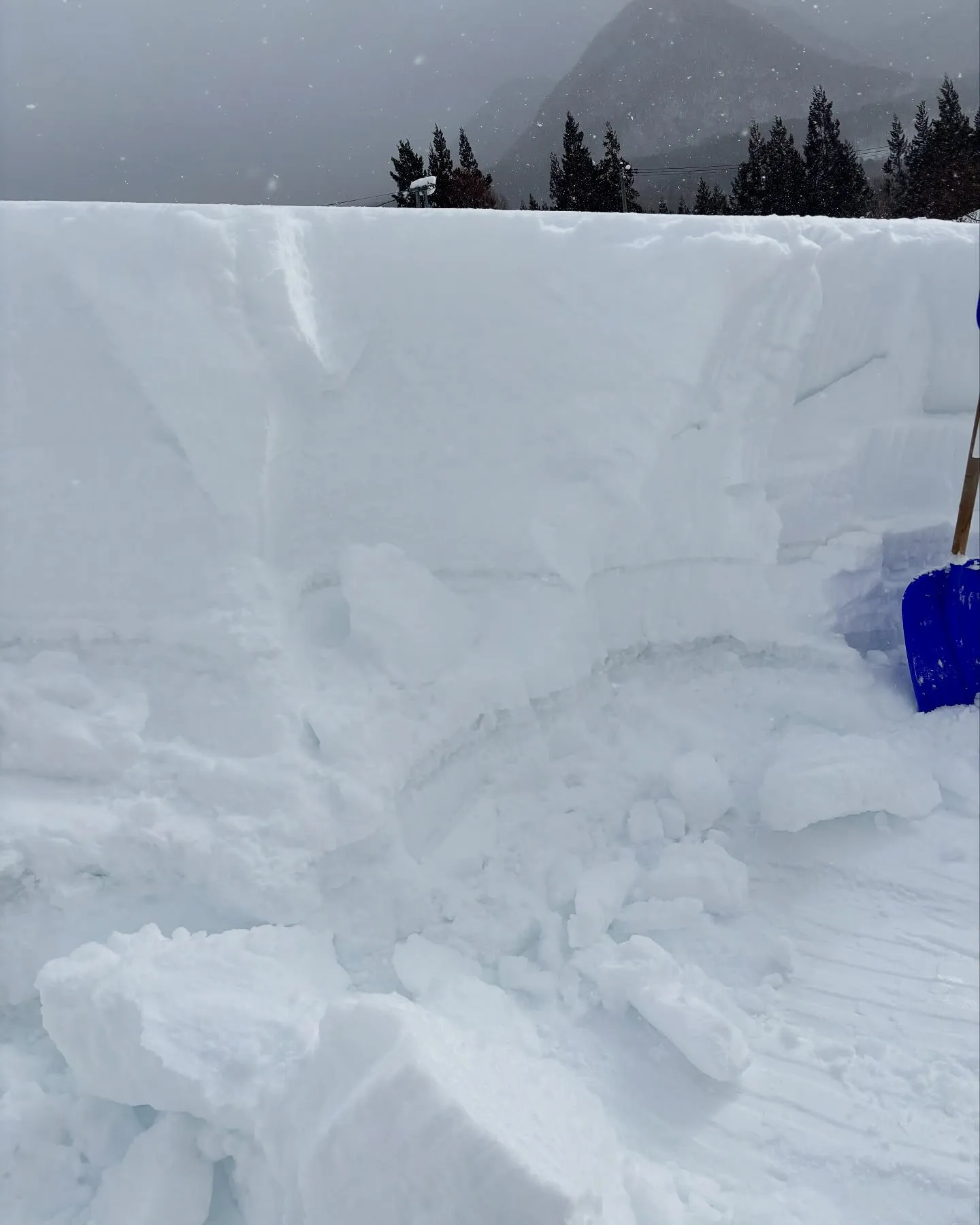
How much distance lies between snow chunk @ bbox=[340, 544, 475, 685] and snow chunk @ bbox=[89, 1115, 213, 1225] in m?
1.08

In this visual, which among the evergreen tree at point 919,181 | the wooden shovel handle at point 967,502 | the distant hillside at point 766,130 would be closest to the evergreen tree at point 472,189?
the evergreen tree at point 919,181

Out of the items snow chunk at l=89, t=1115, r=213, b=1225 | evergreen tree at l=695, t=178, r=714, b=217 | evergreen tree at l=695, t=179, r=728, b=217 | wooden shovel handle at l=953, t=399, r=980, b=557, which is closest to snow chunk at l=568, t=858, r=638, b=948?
snow chunk at l=89, t=1115, r=213, b=1225

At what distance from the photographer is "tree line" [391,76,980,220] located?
2448 centimetres

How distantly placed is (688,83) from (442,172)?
452 ft

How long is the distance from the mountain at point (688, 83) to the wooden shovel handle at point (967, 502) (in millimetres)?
111650

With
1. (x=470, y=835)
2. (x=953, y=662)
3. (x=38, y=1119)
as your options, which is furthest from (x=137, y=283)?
(x=953, y=662)

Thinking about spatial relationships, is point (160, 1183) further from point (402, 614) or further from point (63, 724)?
point (402, 614)

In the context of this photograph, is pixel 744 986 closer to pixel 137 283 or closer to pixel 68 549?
pixel 68 549

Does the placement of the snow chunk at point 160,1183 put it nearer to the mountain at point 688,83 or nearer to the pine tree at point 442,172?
the pine tree at point 442,172

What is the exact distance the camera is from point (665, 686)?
2.79 metres

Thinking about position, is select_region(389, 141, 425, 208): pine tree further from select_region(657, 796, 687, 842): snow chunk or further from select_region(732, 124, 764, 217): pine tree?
select_region(657, 796, 687, 842): snow chunk

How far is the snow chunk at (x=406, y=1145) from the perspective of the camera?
129 centimetres

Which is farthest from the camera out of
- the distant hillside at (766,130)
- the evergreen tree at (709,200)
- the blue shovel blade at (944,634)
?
the distant hillside at (766,130)

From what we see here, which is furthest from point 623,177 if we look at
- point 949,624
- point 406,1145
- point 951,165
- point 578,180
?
point 406,1145
